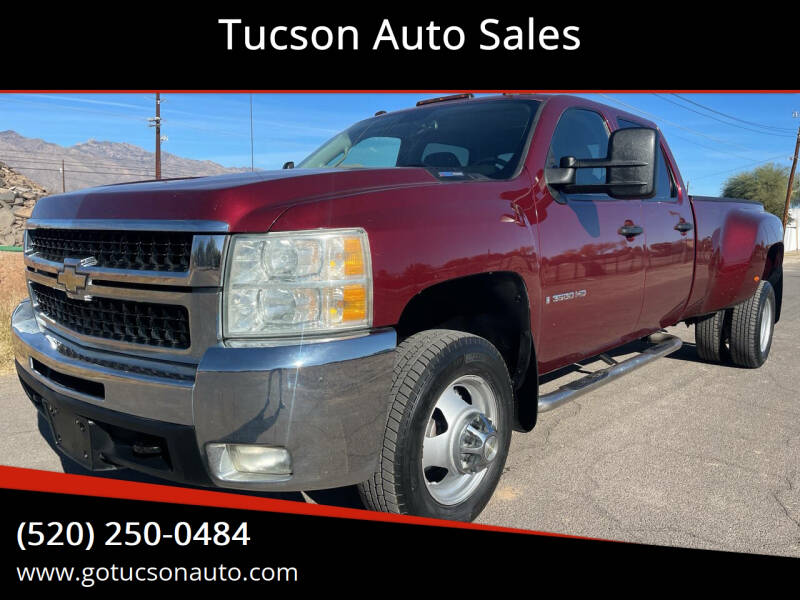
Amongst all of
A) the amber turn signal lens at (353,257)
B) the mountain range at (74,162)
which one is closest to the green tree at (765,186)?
the amber turn signal lens at (353,257)

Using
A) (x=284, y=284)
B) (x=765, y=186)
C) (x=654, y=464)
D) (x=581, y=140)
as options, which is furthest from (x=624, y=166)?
(x=765, y=186)

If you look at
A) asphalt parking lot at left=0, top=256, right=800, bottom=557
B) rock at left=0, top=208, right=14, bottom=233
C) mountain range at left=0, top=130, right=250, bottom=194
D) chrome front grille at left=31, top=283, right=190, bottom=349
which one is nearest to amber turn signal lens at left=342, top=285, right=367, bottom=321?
chrome front grille at left=31, top=283, right=190, bottom=349

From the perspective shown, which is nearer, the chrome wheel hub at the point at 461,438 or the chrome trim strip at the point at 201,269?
the chrome trim strip at the point at 201,269

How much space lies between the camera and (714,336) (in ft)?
18.3

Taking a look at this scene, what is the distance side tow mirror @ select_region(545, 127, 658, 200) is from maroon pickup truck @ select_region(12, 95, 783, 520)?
0.04ft

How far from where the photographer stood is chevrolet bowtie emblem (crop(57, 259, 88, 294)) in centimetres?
239

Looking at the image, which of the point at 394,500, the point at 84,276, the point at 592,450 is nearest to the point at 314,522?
the point at 394,500

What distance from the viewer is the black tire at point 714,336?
18.2ft

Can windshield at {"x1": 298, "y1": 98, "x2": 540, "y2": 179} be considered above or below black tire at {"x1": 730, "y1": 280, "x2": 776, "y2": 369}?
above

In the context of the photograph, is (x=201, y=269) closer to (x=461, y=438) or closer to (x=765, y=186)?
(x=461, y=438)

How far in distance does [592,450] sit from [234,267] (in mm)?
2483

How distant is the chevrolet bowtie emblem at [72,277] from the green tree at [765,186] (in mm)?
48612

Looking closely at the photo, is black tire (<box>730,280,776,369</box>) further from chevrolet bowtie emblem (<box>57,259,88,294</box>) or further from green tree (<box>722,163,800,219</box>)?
green tree (<box>722,163,800,219</box>)

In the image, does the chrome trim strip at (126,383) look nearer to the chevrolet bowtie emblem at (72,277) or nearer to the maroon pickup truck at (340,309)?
the maroon pickup truck at (340,309)
